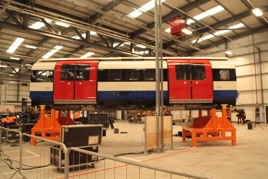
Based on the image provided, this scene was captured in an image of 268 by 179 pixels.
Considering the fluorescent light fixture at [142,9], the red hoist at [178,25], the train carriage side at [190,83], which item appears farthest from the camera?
the red hoist at [178,25]

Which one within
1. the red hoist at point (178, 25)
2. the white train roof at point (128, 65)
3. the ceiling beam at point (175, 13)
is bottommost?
the white train roof at point (128, 65)

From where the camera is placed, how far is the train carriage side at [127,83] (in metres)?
9.36

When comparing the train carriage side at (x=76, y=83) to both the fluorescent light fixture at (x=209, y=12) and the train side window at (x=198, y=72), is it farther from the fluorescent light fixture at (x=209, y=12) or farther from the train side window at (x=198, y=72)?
the fluorescent light fixture at (x=209, y=12)

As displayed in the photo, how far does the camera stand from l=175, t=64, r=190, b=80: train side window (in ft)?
30.9

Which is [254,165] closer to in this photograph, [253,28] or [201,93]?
[201,93]

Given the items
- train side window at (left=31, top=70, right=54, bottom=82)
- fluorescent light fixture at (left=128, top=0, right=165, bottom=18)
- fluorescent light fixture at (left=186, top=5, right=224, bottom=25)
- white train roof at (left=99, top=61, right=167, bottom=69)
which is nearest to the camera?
white train roof at (left=99, top=61, right=167, bottom=69)

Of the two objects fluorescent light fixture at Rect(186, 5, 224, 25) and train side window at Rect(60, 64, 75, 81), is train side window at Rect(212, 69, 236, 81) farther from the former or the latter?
fluorescent light fixture at Rect(186, 5, 224, 25)

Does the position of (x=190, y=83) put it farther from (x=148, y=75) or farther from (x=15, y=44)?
Result: (x=15, y=44)

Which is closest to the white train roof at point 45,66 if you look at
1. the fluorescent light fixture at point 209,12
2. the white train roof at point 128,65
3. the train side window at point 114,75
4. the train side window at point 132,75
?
the white train roof at point 128,65

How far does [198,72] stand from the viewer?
949 cm

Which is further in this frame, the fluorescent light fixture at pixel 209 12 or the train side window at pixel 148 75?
the fluorescent light fixture at pixel 209 12

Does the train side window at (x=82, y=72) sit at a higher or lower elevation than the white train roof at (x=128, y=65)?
lower

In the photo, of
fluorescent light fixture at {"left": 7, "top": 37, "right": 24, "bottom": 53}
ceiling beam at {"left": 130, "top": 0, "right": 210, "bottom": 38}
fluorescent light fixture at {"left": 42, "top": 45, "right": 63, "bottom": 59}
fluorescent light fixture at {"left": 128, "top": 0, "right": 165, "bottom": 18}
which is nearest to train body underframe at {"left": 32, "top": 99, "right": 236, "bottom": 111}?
fluorescent light fixture at {"left": 128, "top": 0, "right": 165, "bottom": 18}

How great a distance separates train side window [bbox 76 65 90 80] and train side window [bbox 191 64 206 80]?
4.65 m
